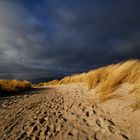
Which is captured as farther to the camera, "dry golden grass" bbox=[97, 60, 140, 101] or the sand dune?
"dry golden grass" bbox=[97, 60, 140, 101]

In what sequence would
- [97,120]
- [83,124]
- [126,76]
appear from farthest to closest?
[126,76] < [97,120] < [83,124]

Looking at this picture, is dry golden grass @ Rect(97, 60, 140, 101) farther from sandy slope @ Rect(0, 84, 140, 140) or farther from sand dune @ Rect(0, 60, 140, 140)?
sandy slope @ Rect(0, 84, 140, 140)

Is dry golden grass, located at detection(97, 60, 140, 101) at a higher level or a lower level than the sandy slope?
higher

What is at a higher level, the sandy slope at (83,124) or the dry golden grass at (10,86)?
the dry golden grass at (10,86)

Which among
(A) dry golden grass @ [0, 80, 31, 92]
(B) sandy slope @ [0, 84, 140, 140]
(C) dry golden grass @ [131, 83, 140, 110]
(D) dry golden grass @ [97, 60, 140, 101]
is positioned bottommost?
(B) sandy slope @ [0, 84, 140, 140]

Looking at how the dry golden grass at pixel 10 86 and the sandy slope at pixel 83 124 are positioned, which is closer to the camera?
the sandy slope at pixel 83 124

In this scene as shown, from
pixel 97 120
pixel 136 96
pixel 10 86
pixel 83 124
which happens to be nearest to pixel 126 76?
pixel 136 96

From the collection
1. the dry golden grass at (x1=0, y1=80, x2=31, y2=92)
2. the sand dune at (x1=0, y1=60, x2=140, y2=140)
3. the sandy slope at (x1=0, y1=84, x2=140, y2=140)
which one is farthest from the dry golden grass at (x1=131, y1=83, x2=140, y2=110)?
the dry golden grass at (x1=0, y1=80, x2=31, y2=92)

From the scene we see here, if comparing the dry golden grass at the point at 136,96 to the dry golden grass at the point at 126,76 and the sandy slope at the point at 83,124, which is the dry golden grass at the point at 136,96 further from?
the dry golden grass at the point at 126,76

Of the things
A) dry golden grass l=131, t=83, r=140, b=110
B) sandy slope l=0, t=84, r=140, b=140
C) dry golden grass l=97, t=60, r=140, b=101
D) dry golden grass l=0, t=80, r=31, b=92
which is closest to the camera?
sandy slope l=0, t=84, r=140, b=140

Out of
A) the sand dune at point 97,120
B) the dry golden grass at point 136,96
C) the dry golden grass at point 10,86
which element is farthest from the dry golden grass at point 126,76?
the dry golden grass at point 10,86

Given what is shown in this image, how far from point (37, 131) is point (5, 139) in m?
0.83

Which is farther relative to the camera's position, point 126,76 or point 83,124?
point 126,76

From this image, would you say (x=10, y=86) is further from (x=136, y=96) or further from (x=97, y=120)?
(x=136, y=96)
